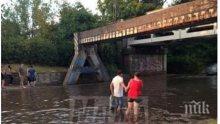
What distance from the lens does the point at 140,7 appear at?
4981 centimetres

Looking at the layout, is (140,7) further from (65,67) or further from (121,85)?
(121,85)

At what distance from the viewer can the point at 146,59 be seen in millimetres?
43656

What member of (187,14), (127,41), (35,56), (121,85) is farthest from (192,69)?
(121,85)

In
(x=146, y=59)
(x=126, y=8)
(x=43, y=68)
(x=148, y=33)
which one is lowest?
(x=43, y=68)

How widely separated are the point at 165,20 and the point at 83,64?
43.4 ft

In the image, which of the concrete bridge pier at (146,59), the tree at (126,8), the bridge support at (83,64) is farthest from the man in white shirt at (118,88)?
the tree at (126,8)

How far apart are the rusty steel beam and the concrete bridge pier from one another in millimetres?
9462

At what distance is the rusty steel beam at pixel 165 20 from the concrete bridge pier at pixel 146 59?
946 centimetres

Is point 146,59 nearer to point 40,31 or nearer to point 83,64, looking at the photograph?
point 83,64

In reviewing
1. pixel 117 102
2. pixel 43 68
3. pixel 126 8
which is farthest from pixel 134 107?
pixel 126 8

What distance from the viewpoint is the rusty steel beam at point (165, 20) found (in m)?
19.8

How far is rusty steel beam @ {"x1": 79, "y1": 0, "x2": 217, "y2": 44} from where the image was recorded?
19781 millimetres

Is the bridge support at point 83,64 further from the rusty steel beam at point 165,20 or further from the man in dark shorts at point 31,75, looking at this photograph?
the man in dark shorts at point 31,75

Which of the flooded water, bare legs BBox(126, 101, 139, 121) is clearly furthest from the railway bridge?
bare legs BBox(126, 101, 139, 121)
